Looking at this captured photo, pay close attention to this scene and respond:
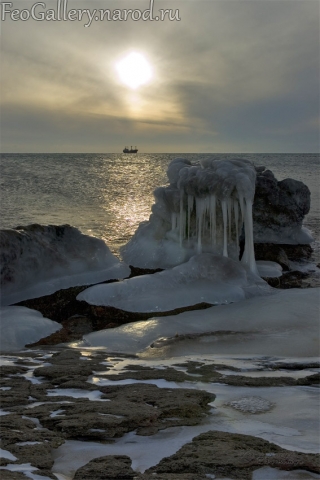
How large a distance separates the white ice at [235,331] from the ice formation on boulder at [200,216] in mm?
2378

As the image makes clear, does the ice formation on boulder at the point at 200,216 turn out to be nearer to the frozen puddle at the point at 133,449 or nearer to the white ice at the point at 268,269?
the white ice at the point at 268,269

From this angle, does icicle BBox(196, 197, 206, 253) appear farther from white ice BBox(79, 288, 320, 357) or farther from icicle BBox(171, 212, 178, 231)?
white ice BBox(79, 288, 320, 357)

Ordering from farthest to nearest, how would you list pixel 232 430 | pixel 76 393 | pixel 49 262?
pixel 49 262 < pixel 76 393 < pixel 232 430

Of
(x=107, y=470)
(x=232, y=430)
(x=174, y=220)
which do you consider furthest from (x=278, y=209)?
(x=107, y=470)

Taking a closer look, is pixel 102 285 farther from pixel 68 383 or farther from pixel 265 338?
pixel 68 383

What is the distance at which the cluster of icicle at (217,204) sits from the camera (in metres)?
10.4

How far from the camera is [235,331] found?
709 cm

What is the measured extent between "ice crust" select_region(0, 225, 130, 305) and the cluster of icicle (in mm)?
2042

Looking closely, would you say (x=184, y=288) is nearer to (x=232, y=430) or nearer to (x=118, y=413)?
(x=118, y=413)

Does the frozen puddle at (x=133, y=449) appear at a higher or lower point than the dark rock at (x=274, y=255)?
lower

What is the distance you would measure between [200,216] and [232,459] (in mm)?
8271

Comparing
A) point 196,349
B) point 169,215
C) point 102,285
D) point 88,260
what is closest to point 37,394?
point 196,349

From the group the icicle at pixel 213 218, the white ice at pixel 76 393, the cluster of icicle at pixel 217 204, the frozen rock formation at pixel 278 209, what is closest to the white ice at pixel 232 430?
the white ice at pixel 76 393

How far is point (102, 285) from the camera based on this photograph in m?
8.70
